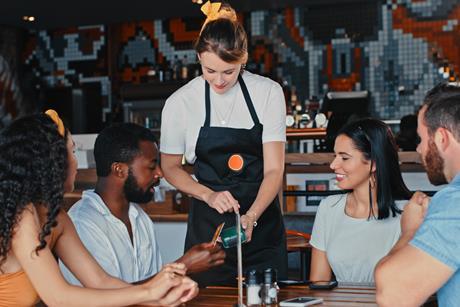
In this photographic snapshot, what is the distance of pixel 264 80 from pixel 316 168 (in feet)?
9.18

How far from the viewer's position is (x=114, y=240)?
2678 mm

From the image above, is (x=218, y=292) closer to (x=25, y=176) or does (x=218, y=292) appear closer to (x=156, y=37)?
(x=25, y=176)

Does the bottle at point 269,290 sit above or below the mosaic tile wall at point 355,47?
below

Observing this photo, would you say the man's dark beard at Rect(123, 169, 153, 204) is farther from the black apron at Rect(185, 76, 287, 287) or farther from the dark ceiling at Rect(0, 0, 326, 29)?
the dark ceiling at Rect(0, 0, 326, 29)

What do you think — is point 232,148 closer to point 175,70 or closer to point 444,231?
point 444,231

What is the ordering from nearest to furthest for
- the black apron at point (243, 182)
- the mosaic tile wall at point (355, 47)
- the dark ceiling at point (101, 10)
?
the black apron at point (243, 182), the mosaic tile wall at point (355, 47), the dark ceiling at point (101, 10)

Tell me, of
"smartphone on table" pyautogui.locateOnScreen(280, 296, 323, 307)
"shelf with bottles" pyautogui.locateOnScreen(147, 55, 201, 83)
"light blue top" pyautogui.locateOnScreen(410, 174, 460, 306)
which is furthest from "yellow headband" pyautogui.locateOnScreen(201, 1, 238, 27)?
"shelf with bottles" pyautogui.locateOnScreen(147, 55, 201, 83)

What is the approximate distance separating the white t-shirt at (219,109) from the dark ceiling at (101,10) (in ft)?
19.6

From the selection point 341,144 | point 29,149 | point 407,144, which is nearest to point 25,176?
point 29,149

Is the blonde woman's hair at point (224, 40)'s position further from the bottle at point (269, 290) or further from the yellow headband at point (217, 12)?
the bottle at point (269, 290)

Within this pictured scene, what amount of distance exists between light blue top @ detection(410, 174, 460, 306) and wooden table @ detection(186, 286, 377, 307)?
46cm

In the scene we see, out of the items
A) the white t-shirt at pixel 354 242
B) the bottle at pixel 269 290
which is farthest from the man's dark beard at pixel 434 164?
the white t-shirt at pixel 354 242

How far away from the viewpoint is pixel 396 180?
306cm

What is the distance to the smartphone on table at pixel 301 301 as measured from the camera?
2128 mm
